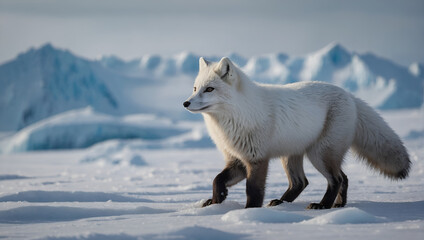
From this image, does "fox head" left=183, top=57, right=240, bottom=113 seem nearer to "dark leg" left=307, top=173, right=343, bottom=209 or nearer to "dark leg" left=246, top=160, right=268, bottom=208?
"dark leg" left=246, top=160, right=268, bottom=208

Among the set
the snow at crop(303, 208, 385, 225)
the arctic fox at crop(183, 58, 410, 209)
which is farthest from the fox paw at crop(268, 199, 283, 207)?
the snow at crop(303, 208, 385, 225)

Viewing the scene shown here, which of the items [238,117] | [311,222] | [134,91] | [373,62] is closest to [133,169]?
[238,117]

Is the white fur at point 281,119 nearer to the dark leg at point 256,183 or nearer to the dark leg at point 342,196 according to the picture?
the dark leg at point 256,183

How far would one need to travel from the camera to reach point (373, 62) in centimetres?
3634

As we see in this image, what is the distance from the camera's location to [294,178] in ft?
13.4

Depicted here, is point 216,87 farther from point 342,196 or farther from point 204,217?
point 342,196

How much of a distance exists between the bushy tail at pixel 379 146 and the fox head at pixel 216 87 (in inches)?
56.3

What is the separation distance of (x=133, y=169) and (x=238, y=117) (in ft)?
19.7

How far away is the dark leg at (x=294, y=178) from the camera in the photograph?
13.2ft

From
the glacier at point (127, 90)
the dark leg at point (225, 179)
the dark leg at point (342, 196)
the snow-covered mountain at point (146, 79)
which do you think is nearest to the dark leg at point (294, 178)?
the dark leg at point (342, 196)

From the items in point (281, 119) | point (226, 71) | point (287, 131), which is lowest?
point (287, 131)

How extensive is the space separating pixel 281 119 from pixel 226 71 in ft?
2.15

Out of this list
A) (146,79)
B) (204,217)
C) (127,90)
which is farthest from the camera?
(146,79)

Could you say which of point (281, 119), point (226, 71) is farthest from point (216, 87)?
point (281, 119)
